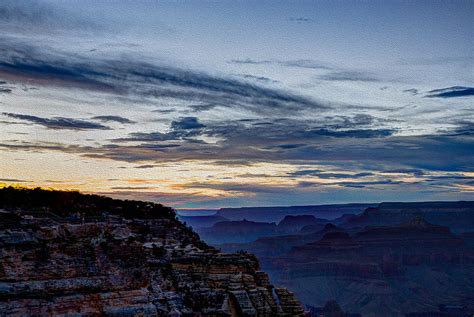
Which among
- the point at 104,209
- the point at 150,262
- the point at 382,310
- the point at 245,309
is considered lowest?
the point at 382,310

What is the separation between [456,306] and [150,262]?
11621 cm

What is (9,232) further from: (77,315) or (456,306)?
(456,306)

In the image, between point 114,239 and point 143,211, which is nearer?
point 114,239

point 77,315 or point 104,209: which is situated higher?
point 104,209

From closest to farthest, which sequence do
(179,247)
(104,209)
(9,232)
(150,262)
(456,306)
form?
(9,232) < (150,262) < (179,247) < (104,209) < (456,306)

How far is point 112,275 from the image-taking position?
30375 millimetres

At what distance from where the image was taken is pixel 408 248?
645 feet

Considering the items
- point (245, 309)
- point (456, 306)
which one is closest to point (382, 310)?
point (456, 306)

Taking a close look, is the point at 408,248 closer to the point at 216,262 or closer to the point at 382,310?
the point at 382,310

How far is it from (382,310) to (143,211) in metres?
106

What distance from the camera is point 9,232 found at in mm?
29672

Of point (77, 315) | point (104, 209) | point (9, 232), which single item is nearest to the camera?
point (77, 315)

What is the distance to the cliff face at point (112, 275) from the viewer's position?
2748cm

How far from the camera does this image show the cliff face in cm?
2748
